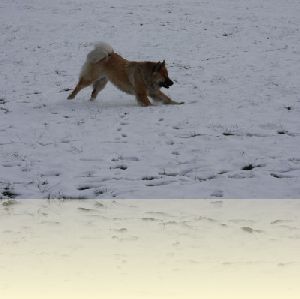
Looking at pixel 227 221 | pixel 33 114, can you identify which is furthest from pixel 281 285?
pixel 33 114

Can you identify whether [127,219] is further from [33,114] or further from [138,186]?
[33,114]

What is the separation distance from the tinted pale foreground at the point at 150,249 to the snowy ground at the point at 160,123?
0.43 meters

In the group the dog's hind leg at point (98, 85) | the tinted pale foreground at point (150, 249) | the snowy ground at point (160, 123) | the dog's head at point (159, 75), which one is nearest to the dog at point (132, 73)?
the dog's head at point (159, 75)

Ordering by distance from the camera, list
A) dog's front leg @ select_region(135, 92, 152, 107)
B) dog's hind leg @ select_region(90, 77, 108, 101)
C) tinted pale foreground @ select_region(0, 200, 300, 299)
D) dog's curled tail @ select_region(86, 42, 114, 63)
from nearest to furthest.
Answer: tinted pale foreground @ select_region(0, 200, 300, 299)
dog's front leg @ select_region(135, 92, 152, 107)
dog's curled tail @ select_region(86, 42, 114, 63)
dog's hind leg @ select_region(90, 77, 108, 101)

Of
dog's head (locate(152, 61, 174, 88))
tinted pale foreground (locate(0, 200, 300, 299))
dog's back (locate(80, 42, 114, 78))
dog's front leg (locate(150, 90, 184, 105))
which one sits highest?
dog's back (locate(80, 42, 114, 78))

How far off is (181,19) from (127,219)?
21.1 metres

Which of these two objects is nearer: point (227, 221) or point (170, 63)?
point (227, 221)

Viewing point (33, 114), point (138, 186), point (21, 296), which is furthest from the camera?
point (33, 114)

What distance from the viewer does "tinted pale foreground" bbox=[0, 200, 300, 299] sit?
3.52 m

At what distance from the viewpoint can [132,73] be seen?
32.9ft

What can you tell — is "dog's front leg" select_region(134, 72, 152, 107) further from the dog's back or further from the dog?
the dog's back

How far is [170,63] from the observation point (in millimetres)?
15492

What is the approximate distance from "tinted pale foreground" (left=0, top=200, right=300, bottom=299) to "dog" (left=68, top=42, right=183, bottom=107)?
5.15 meters

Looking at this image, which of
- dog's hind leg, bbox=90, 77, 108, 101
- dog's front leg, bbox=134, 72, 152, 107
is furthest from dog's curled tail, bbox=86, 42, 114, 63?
dog's front leg, bbox=134, 72, 152, 107
